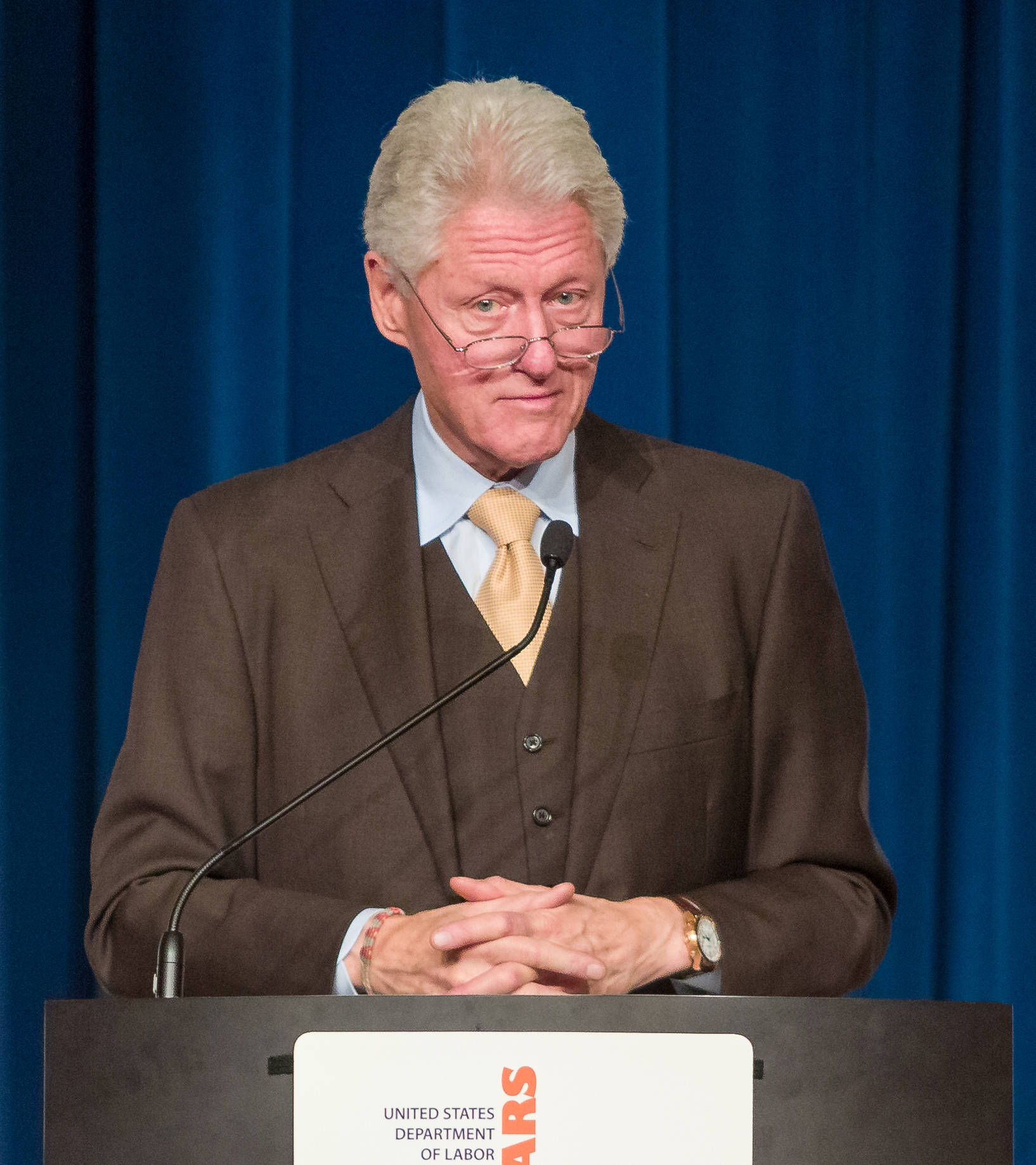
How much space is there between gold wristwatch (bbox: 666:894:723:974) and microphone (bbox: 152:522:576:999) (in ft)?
1.15

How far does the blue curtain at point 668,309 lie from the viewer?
231 centimetres

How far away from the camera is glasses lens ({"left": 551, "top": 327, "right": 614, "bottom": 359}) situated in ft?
5.76

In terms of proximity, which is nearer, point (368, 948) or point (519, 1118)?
point (519, 1118)

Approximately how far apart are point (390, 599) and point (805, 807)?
548 mm

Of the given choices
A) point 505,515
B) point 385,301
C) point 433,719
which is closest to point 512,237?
point 385,301

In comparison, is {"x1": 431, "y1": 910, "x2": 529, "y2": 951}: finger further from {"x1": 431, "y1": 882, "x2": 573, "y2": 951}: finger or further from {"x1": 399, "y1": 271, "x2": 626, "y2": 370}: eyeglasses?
{"x1": 399, "y1": 271, "x2": 626, "y2": 370}: eyeglasses

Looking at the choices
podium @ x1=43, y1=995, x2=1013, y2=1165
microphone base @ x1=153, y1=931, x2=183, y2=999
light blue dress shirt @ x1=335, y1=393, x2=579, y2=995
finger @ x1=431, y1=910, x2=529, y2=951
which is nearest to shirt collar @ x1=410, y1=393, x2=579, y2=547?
light blue dress shirt @ x1=335, y1=393, x2=579, y2=995

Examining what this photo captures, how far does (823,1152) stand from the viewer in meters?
1.04

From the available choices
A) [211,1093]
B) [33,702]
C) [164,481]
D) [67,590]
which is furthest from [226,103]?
[211,1093]

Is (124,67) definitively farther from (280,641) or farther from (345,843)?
(345,843)

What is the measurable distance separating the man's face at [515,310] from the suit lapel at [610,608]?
0.47 feet

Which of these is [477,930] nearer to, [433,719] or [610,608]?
[433,719]

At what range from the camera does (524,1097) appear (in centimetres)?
103

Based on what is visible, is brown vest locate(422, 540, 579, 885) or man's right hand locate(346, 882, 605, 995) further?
brown vest locate(422, 540, 579, 885)
